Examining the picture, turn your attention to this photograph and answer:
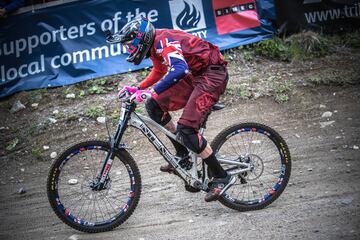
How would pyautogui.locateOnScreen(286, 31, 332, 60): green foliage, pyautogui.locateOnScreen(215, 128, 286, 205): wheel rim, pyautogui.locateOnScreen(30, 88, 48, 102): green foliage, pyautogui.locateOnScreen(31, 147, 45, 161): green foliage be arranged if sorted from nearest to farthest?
pyautogui.locateOnScreen(215, 128, 286, 205): wheel rim → pyautogui.locateOnScreen(31, 147, 45, 161): green foliage → pyautogui.locateOnScreen(30, 88, 48, 102): green foliage → pyautogui.locateOnScreen(286, 31, 332, 60): green foliage

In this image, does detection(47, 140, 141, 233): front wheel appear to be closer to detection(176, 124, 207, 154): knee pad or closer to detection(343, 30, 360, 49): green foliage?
detection(176, 124, 207, 154): knee pad

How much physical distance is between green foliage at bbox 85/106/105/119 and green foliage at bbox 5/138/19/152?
139 cm

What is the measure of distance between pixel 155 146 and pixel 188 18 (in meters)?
5.37

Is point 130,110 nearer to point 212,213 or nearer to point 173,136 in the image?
point 173,136

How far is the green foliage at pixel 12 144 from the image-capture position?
7875mm

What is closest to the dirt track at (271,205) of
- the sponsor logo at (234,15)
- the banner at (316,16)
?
the sponsor logo at (234,15)

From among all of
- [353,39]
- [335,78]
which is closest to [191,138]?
[335,78]

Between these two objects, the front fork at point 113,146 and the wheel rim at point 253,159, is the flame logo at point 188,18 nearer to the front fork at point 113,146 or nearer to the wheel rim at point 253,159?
the wheel rim at point 253,159

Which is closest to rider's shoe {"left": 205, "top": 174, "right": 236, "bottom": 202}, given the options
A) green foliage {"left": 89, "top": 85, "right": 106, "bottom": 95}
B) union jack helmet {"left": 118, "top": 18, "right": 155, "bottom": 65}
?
union jack helmet {"left": 118, "top": 18, "right": 155, "bottom": 65}

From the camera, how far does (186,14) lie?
9.69 m

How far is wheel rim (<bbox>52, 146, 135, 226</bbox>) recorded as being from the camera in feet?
16.0

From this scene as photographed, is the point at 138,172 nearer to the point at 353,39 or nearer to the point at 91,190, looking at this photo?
the point at 91,190

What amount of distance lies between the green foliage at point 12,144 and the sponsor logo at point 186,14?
166 inches

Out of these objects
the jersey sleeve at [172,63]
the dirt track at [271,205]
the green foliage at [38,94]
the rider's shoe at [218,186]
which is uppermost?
the jersey sleeve at [172,63]
